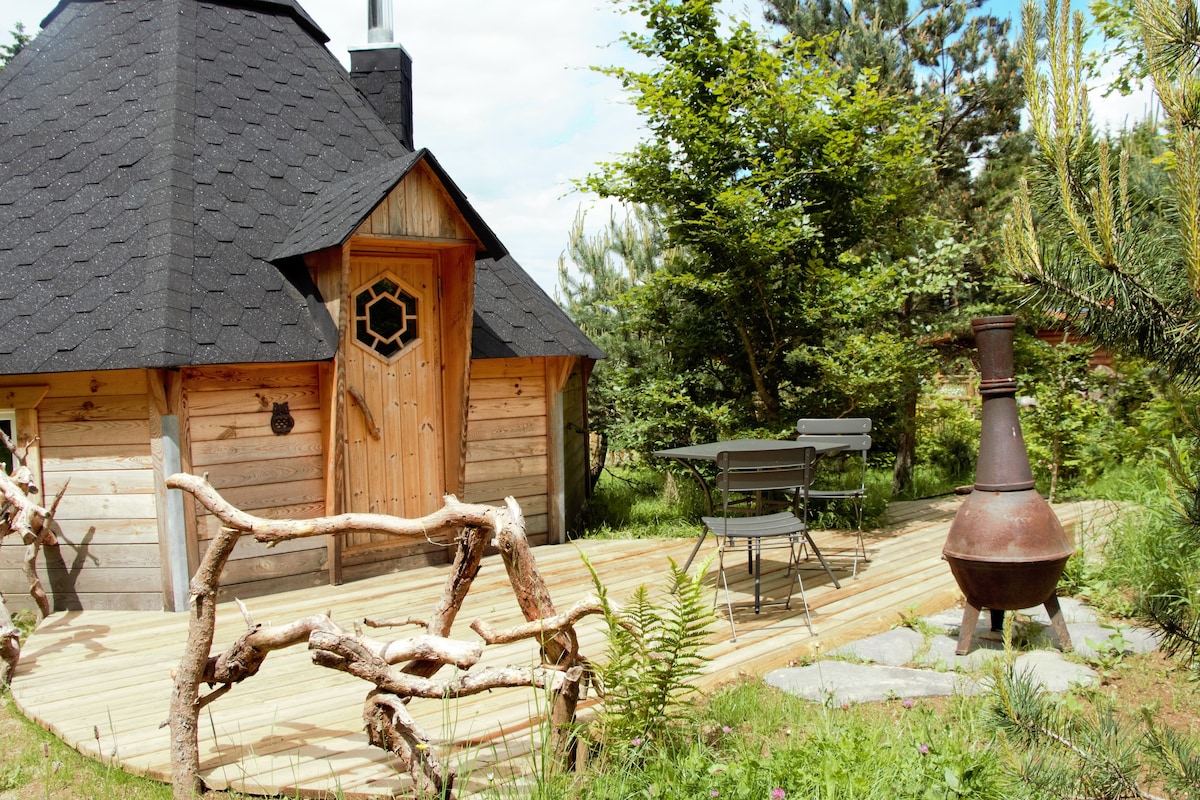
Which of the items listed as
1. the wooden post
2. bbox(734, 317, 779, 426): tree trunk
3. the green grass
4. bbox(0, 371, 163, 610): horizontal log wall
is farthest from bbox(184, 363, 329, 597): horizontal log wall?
bbox(734, 317, 779, 426): tree trunk

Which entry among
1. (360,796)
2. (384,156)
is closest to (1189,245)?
(360,796)

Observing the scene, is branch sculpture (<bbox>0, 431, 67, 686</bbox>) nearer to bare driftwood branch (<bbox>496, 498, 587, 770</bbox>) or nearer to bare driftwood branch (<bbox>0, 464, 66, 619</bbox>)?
bare driftwood branch (<bbox>0, 464, 66, 619</bbox>)

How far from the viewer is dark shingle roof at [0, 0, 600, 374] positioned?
629cm

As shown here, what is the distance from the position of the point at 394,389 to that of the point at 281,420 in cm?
95

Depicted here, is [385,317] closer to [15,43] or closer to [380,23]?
[380,23]

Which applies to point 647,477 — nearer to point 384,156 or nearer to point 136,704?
point 384,156

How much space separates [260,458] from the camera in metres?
6.57

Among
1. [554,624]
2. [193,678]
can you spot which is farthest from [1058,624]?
[193,678]

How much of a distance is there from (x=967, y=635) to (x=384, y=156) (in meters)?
6.49

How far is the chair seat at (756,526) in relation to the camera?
540 centimetres

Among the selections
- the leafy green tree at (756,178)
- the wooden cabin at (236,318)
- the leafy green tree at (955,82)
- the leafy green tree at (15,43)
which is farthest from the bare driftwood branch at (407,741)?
the leafy green tree at (15,43)

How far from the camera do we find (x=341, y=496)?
22.2 ft

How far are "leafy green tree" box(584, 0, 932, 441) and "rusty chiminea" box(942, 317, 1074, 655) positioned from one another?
3543 millimetres

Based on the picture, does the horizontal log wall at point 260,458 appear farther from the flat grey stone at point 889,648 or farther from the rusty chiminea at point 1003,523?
the rusty chiminea at point 1003,523
